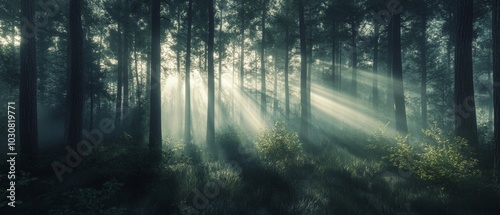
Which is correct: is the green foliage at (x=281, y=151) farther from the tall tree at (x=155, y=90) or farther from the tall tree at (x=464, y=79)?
the tall tree at (x=464, y=79)

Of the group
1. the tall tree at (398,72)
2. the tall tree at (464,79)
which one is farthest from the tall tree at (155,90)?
the tall tree at (464,79)

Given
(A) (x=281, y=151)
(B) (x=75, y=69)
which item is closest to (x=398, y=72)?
(A) (x=281, y=151)

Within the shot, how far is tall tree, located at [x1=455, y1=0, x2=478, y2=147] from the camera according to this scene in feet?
25.0

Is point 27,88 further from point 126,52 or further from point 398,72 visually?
point 398,72

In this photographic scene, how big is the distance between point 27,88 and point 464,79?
47.7 feet

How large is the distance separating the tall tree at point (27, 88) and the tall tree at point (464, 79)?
46.2 feet

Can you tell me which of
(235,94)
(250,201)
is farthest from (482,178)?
(235,94)

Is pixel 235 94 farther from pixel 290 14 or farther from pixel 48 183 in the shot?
pixel 48 183

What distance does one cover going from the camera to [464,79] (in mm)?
7906

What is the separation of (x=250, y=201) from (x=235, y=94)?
109 feet

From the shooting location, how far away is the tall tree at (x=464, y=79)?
25.0ft

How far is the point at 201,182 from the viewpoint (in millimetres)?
6664

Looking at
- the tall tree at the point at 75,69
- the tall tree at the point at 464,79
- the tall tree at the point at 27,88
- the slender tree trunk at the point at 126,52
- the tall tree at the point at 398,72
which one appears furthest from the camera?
the slender tree trunk at the point at 126,52

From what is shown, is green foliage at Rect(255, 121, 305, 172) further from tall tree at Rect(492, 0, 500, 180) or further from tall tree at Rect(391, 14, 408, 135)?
tall tree at Rect(492, 0, 500, 180)
